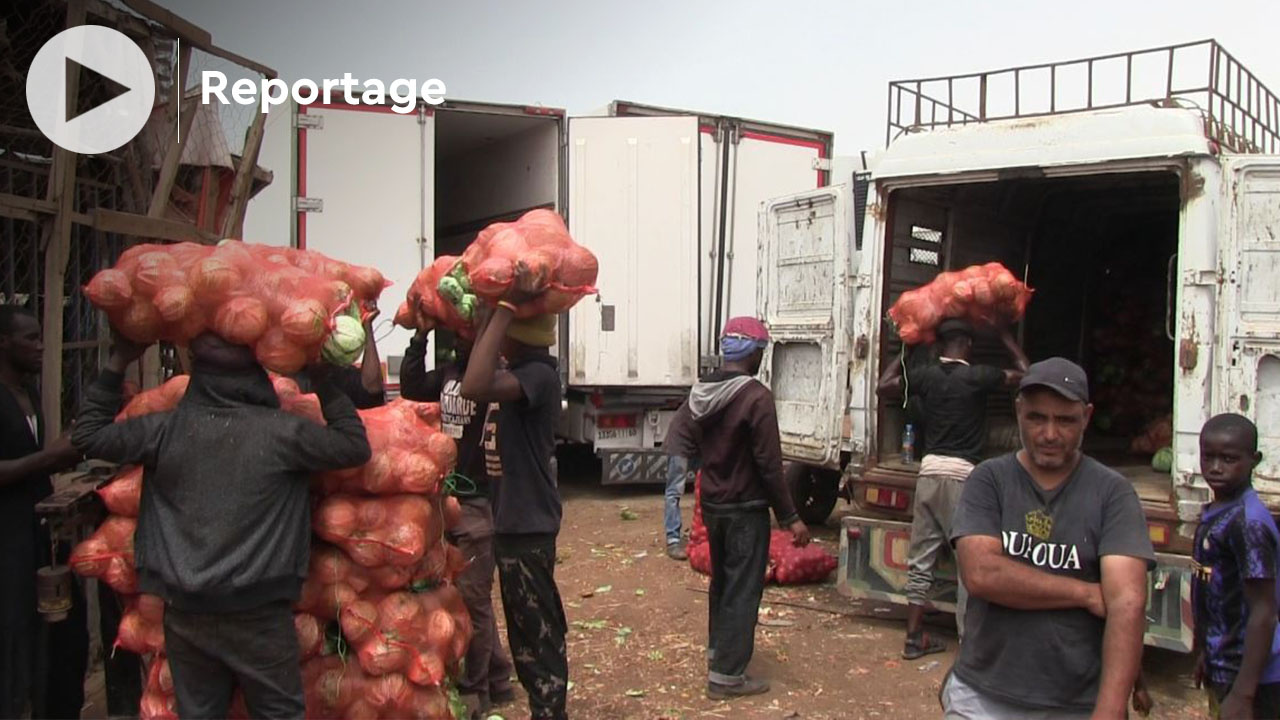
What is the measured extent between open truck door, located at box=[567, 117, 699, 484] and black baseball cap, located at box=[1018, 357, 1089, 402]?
7077 mm

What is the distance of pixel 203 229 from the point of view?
548 centimetres

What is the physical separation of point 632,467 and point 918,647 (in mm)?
4497

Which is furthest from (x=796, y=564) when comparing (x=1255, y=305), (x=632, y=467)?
(x=1255, y=305)

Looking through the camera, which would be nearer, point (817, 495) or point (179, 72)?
point (179, 72)

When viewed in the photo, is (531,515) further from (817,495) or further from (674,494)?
(817,495)

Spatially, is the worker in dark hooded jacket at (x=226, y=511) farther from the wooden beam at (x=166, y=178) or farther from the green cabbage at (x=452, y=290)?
the wooden beam at (x=166, y=178)

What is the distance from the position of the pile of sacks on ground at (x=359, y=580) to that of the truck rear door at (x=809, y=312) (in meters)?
3.51

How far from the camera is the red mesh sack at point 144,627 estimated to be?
125 inches

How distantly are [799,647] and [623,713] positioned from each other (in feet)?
4.72

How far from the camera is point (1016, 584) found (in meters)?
2.51

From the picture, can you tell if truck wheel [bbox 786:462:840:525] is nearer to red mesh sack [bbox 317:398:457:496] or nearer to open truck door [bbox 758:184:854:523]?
open truck door [bbox 758:184:854:523]

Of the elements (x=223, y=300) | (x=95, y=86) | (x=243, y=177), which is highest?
(x=95, y=86)

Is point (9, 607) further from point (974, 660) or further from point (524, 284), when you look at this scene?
point (974, 660)

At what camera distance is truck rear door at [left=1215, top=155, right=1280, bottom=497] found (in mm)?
4863
